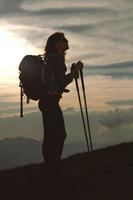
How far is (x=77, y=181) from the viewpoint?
480 inches

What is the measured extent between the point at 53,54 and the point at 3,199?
3.41 meters

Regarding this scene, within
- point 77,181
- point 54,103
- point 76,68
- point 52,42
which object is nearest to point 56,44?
point 52,42

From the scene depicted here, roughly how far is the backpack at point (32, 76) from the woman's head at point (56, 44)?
260mm

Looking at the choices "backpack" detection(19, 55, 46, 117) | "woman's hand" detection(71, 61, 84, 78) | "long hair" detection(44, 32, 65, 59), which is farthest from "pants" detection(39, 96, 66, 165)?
"long hair" detection(44, 32, 65, 59)

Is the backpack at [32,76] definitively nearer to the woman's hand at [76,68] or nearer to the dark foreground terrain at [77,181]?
the woman's hand at [76,68]

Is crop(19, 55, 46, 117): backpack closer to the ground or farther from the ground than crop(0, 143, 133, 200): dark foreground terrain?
farther from the ground

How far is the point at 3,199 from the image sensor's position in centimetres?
1163

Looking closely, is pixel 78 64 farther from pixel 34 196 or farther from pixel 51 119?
pixel 34 196

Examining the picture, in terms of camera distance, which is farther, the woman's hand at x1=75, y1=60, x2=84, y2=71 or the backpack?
the woman's hand at x1=75, y1=60, x2=84, y2=71

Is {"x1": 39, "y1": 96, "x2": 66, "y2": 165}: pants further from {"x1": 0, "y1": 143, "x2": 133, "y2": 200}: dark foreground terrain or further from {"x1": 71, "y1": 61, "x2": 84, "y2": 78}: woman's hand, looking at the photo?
{"x1": 71, "y1": 61, "x2": 84, "y2": 78}: woman's hand

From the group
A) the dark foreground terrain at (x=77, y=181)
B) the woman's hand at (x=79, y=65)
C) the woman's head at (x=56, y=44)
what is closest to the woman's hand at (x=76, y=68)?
the woman's hand at (x=79, y=65)

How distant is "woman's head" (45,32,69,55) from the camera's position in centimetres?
1091

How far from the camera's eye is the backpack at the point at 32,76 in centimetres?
1052

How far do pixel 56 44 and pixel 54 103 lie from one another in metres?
1.21
